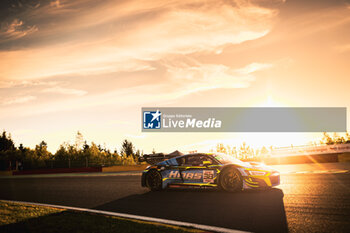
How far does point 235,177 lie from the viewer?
8.08m

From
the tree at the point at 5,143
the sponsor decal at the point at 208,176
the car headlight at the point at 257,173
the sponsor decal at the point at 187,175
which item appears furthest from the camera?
the tree at the point at 5,143

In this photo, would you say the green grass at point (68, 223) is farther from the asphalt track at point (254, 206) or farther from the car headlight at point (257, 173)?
the car headlight at point (257, 173)

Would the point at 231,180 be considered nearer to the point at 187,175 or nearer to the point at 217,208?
the point at 187,175

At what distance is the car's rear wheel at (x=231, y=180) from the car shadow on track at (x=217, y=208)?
8.4 inches

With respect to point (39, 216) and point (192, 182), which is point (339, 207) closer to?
point (192, 182)

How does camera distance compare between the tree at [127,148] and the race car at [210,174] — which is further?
the tree at [127,148]

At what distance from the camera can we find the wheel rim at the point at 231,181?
26.3 feet

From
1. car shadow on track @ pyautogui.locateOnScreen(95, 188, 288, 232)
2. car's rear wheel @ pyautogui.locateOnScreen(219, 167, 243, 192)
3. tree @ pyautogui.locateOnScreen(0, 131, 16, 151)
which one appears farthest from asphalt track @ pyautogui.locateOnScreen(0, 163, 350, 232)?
tree @ pyautogui.locateOnScreen(0, 131, 16, 151)

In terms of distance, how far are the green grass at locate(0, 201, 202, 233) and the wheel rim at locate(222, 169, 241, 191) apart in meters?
3.45

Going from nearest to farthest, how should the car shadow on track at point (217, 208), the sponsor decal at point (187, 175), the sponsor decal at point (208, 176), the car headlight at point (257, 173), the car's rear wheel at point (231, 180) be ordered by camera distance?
the car shadow on track at point (217, 208) < the car headlight at point (257, 173) < the car's rear wheel at point (231, 180) < the sponsor decal at point (208, 176) < the sponsor decal at point (187, 175)

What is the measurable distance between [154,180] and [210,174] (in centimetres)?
211

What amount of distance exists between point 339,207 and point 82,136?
4820 inches

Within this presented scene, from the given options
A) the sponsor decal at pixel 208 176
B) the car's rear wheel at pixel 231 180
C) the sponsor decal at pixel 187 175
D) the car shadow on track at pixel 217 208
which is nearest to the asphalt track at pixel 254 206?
the car shadow on track at pixel 217 208

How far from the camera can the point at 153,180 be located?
9.67m
